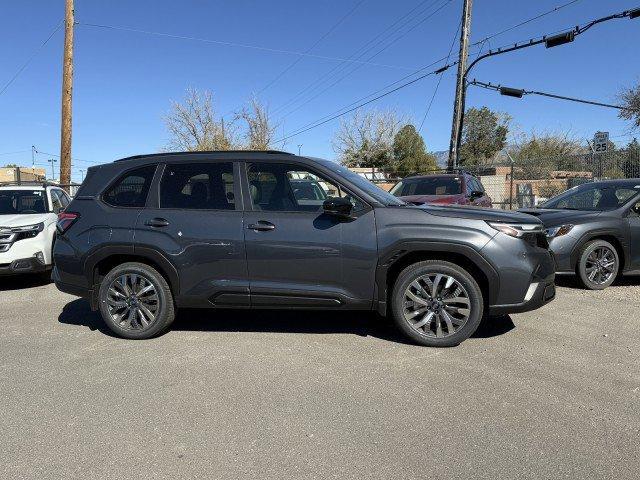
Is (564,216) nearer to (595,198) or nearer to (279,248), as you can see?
(595,198)

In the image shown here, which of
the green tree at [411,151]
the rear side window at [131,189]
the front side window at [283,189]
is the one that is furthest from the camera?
the green tree at [411,151]

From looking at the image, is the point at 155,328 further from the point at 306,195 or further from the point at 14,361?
the point at 306,195

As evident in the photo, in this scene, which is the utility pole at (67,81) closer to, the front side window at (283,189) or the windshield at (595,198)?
the front side window at (283,189)

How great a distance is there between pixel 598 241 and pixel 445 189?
4.19 m

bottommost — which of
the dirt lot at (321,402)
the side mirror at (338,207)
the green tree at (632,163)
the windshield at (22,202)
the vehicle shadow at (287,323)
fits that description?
the dirt lot at (321,402)

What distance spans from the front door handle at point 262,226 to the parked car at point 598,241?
4.23 metres

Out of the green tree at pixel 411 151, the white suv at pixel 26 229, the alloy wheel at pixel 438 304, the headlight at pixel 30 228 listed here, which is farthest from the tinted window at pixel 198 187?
the green tree at pixel 411 151

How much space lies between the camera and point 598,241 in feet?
22.4

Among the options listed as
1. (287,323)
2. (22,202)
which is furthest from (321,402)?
(22,202)

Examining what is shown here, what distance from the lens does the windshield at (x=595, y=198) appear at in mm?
7199

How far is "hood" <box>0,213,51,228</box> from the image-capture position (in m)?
7.46

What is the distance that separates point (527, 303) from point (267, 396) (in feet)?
8.00

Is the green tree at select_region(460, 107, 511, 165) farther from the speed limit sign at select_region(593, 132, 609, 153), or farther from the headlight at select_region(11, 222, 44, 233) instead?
the headlight at select_region(11, 222, 44, 233)

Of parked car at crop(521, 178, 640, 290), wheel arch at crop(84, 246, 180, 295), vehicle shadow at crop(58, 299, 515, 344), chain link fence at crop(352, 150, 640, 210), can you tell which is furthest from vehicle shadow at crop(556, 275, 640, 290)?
chain link fence at crop(352, 150, 640, 210)
